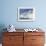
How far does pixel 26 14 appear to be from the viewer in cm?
431

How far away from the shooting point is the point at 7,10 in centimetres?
430

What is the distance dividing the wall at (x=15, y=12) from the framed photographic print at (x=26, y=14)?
0.12 metres

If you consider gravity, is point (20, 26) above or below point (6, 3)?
below

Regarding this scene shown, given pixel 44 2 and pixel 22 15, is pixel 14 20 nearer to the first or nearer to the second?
pixel 22 15

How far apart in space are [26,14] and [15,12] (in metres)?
0.38

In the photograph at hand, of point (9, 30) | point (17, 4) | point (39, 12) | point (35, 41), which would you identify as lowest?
point (35, 41)

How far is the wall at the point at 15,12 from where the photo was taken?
4.28m

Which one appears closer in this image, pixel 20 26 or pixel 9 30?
pixel 9 30

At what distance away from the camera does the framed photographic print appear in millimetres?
4285

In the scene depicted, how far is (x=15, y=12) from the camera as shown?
430cm

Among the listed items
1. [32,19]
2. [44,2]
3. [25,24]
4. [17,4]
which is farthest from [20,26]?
[44,2]

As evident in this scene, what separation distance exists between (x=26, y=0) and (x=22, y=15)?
0.53 m

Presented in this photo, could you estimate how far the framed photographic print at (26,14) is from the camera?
4.29 metres

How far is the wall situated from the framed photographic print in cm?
12
